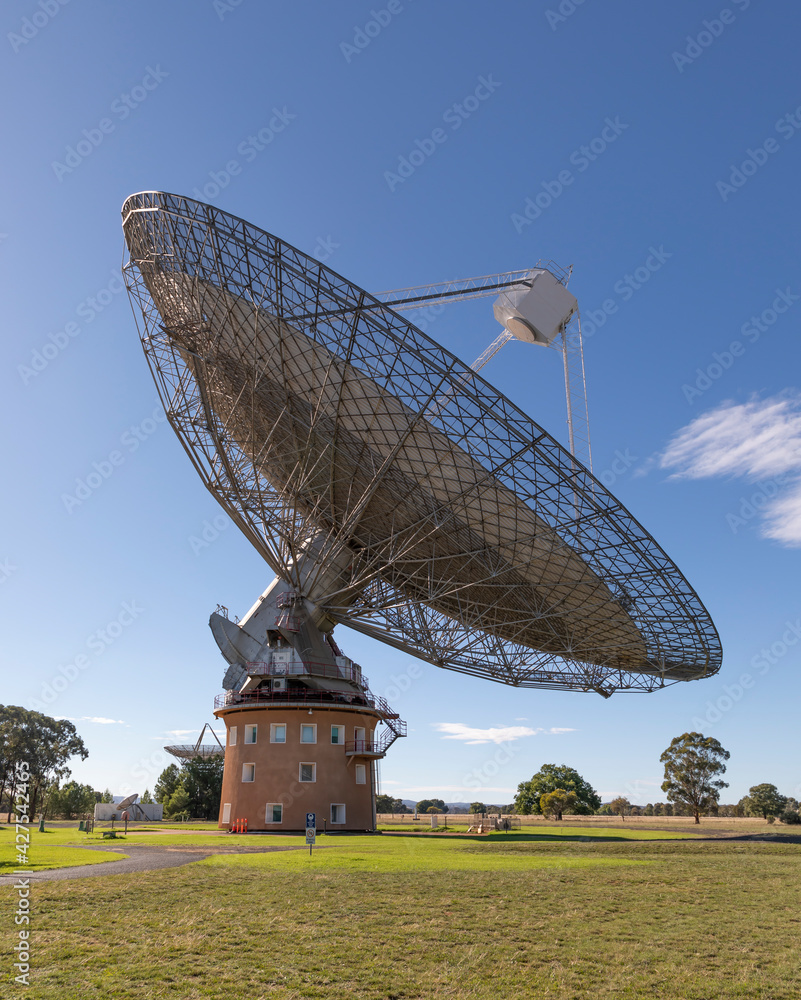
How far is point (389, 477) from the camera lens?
3017cm

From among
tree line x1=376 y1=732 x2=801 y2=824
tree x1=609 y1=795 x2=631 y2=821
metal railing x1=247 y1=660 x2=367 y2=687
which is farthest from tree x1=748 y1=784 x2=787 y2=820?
metal railing x1=247 y1=660 x2=367 y2=687

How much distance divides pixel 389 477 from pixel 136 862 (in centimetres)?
1584

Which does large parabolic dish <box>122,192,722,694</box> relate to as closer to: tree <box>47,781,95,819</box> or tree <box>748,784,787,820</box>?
tree <box>47,781,95,819</box>

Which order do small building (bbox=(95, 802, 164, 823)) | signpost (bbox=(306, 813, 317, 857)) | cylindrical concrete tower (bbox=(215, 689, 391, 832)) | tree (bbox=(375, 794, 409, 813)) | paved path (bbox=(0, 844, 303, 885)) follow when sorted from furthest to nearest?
tree (bbox=(375, 794, 409, 813)) → small building (bbox=(95, 802, 164, 823)) → cylindrical concrete tower (bbox=(215, 689, 391, 832)) → signpost (bbox=(306, 813, 317, 857)) → paved path (bbox=(0, 844, 303, 885))

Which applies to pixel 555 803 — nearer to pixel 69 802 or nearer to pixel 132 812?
pixel 132 812

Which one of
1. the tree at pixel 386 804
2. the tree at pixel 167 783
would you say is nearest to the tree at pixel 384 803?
the tree at pixel 386 804

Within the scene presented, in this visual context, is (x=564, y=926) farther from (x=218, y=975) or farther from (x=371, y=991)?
(x=218, y=975)

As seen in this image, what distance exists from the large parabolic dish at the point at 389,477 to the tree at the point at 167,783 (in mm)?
42418

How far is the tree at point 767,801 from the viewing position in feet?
290

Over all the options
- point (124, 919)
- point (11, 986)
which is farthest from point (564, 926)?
point (11, 986)

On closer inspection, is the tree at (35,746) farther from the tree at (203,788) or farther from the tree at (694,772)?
the tree at (694,772)

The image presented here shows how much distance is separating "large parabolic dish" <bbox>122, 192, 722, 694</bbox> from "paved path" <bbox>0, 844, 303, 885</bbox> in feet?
44.3

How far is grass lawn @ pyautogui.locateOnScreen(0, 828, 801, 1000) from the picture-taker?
8453 millimetres

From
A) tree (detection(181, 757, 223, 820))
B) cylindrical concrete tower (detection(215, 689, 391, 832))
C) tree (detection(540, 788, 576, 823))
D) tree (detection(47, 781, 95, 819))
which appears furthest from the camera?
tree (detection(47, 781, 95, 819))
